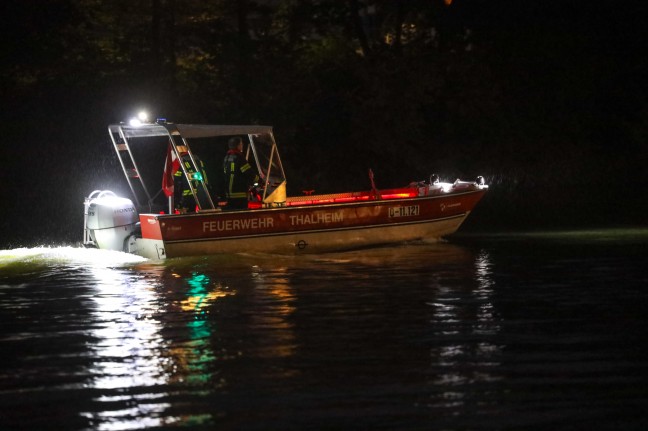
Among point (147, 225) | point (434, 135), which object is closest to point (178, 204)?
point (147, 225)

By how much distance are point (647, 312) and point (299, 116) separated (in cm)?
2903

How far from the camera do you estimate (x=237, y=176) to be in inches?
769

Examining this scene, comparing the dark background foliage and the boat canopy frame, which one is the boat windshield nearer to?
the boat canopy frame

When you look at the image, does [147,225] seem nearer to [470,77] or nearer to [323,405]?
[323,405]

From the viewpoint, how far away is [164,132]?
20.1 m

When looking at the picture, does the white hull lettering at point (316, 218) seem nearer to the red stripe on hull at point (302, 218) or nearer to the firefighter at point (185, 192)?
the red stripe on hull at point (302, 218)

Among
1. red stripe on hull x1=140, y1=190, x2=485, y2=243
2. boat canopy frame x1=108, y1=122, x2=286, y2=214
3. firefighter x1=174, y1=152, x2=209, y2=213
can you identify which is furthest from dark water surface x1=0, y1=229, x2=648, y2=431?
boat canopy frame x1=108, y1=122, x2=286, y2=214

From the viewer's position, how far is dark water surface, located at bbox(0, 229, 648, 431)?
9.20 meters

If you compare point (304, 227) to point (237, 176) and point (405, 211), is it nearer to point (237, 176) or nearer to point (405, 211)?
point (237, 176)

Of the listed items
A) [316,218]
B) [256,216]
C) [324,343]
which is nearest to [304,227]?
[316,218]

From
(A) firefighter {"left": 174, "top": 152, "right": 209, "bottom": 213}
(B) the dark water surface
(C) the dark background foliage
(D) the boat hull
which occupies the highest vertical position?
(C) the dark background foliage

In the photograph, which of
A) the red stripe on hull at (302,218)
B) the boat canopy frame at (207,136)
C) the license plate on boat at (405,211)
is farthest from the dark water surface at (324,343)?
the license plate on boat at (405,211)

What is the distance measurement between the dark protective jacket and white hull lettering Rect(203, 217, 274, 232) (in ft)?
1.60

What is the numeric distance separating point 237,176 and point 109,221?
2.07 m
